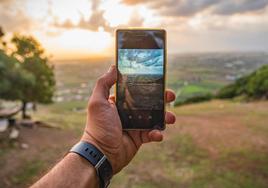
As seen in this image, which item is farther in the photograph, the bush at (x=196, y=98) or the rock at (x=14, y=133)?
the bush at (x=196, y=98)

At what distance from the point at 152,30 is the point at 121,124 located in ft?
2.15

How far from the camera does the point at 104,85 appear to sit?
2330 millimetres

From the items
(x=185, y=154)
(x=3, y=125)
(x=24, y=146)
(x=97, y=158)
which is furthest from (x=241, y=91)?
(x=97, y=158)

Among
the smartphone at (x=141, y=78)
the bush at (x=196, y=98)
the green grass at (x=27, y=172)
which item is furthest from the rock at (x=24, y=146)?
the bush at (x=196, y=98)

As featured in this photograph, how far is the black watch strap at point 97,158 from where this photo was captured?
6.87 ft

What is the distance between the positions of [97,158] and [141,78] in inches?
25.3

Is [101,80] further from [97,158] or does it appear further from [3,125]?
[3,125]

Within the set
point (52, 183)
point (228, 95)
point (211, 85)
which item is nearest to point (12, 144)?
point (52, 183)

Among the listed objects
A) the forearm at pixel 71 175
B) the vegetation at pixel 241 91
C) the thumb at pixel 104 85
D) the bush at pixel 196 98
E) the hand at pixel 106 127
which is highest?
the thumb at pixel 104 85

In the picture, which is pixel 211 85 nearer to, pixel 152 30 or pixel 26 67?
pixel 26 67

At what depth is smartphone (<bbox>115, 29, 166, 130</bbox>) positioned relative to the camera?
2.51 metres

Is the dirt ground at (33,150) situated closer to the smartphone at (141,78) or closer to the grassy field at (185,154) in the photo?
the grassy field at (185,154)

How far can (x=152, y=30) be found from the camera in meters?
2.59

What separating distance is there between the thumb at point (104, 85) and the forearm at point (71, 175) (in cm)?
41
